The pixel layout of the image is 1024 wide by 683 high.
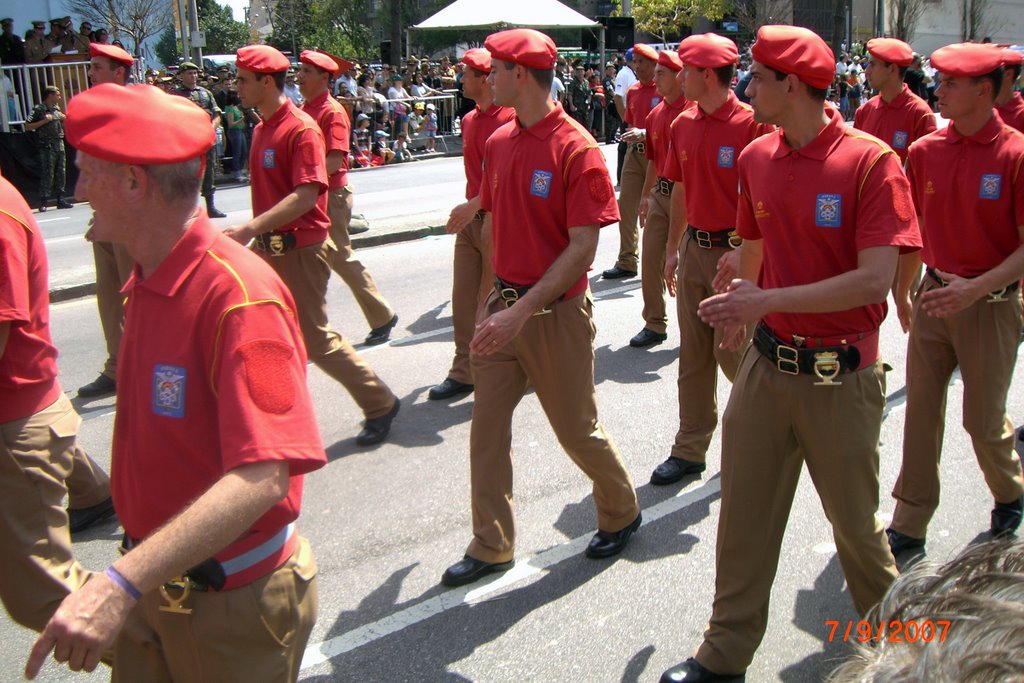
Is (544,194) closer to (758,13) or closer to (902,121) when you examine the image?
(902,121)

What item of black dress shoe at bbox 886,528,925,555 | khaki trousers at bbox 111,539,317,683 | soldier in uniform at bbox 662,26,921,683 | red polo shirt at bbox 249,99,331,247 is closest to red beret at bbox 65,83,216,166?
khaki trousers at bbox 111,539,317,683

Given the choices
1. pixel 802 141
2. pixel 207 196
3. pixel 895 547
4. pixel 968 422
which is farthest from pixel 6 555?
pixel 207 196

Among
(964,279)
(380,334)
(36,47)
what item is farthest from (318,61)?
(36,47)

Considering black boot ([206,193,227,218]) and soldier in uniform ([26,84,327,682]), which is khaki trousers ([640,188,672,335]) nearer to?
soldier in uniform ([26,84,327,682])

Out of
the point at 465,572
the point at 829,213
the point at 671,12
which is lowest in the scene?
the point at 465,572

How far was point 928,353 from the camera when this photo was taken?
4578mm

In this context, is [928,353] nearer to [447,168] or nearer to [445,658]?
[445,658]

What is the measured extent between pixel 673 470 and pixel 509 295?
1.53 m

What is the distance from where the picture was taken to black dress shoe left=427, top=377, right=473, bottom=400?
6.95 metres

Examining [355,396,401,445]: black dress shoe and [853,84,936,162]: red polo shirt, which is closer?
[355,396,401,445]: black dress shoe

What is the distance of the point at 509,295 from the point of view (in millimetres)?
4574

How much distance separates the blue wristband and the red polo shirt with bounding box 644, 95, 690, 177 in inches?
239

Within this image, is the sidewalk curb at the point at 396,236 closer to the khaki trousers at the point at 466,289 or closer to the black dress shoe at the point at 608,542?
the khaki trousers at the point at 466,289

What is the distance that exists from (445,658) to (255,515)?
1988mm
